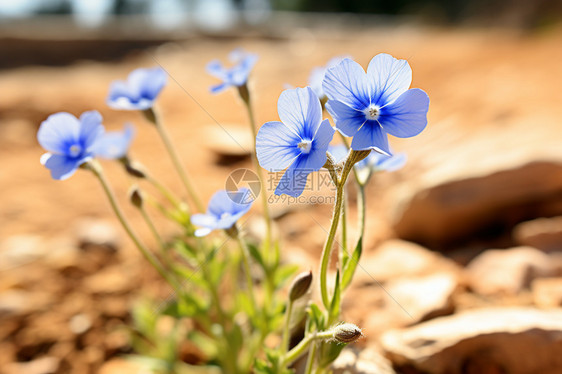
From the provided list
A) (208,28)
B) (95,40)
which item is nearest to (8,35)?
(95,40)

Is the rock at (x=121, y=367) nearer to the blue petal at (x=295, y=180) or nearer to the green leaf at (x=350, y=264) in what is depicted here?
the green leaf at (x=350, y=264)

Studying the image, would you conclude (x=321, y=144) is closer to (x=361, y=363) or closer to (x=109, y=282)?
(x=361, y=363)

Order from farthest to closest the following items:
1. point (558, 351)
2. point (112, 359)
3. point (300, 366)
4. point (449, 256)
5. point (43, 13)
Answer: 1. point (43, 13)
2. point (449, 256)
3. point (112, 359)
4. point (300, 366)
5. point (558, 351)

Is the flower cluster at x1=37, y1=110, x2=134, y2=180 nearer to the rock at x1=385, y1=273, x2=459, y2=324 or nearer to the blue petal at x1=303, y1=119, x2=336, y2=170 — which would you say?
the blue petal at x1=303, y1=119, x2=336, y2=170

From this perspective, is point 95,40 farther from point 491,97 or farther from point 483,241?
point 483,241

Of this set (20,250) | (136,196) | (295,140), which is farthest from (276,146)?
(20,250)

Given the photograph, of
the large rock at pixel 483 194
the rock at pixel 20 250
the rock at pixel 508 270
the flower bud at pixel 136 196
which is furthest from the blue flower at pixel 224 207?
the rock at pixel 20 250
